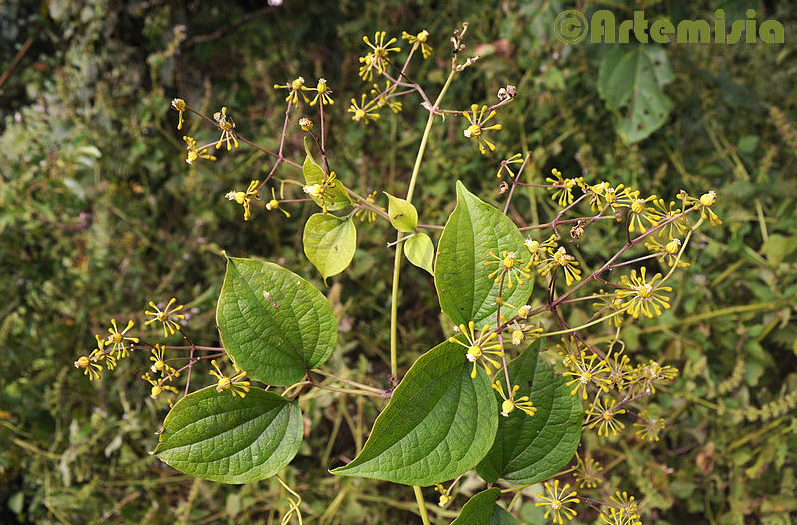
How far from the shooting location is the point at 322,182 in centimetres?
46

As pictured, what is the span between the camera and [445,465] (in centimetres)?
41

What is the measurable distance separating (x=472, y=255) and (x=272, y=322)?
0.15 metres

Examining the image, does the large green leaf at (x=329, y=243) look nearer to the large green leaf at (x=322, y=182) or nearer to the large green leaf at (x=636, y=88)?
the large green leaf at (x=322, y=182)

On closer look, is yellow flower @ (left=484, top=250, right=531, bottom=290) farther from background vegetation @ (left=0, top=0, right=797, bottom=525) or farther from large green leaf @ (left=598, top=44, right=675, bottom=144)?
large green leaf @ (left=598, top=44, right=675, bottom=144)

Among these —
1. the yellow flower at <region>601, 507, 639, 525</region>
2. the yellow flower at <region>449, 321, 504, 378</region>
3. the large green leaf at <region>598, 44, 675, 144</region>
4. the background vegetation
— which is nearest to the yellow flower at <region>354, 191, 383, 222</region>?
the yellow flower at <region>449, 321, 504, 378</region>

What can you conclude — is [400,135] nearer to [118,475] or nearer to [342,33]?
[342,33]

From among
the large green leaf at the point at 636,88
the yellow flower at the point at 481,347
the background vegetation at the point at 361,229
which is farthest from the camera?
the large green leaf at the point at 636,88

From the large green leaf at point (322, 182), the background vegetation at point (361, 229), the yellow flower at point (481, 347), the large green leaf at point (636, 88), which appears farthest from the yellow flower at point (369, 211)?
the large green leaf at point (636, 88)

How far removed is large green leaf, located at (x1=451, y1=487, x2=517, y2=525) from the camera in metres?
0.42

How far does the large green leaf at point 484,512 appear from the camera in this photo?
16.5 inches

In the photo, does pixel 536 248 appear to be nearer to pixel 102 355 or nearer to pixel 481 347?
pixel 481 347

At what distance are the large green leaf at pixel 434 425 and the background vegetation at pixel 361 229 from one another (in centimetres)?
52

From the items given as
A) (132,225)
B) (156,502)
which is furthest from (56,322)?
(156,502)

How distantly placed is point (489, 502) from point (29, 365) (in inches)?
36.9
